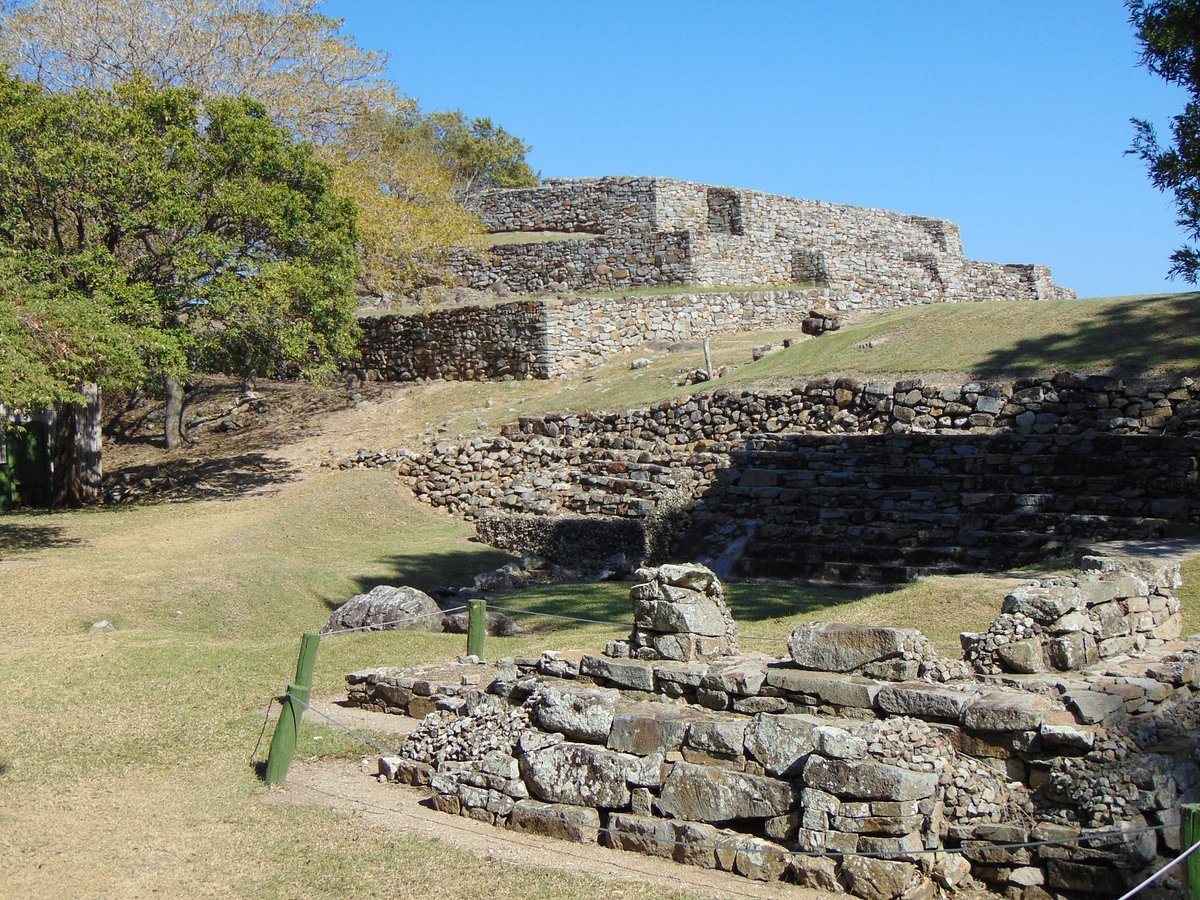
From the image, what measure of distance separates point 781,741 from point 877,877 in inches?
36.6

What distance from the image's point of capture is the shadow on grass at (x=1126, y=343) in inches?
687

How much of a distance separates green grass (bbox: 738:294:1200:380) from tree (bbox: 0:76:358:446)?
27.2 ft

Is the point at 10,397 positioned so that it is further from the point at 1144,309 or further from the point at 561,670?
the point at 1144,309

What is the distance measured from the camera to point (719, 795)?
6.66 meters

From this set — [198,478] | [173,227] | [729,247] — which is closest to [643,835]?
[173,227]

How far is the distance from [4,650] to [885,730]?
9.34m

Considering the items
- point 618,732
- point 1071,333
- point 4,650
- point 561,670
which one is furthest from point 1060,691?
point 1071,333

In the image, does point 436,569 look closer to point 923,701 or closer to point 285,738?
point 285,738

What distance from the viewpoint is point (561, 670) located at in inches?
325

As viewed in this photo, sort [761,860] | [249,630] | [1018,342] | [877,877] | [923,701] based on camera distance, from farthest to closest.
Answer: [1018,342] < [249,630] < [923,701] < [761,860] < [877,877]

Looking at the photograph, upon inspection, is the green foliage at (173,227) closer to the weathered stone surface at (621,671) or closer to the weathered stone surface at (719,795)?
the weathered stone surface at (621,671)

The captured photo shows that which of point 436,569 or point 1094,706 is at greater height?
point 1094,706

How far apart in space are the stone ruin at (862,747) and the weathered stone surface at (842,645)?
0.03ft

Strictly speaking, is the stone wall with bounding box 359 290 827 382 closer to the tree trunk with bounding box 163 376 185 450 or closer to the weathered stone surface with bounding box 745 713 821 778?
the tree trunk with bounding box 163 376 185 450
